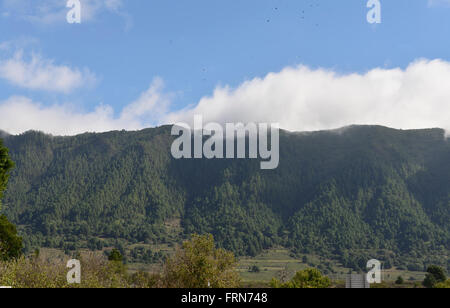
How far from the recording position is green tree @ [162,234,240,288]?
4562 cm

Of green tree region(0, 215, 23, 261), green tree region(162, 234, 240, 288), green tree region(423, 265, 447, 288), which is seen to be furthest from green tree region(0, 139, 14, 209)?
green tree region(423, 265, 447, 288)

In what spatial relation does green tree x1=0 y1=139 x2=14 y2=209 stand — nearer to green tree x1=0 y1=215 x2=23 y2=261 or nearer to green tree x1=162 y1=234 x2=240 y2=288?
green tree x1=162 y1=234 x2=240 y2=288

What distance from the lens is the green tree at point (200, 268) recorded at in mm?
45625

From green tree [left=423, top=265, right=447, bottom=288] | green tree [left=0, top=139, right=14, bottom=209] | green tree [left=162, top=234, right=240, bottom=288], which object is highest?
green tree [left=0, top=139, right=14, bottom=209]

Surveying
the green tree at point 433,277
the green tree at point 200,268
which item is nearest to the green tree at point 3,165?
the green tree at point 200,268

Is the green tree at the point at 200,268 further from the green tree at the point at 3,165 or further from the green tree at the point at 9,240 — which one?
the green tree at the point at 9,240
